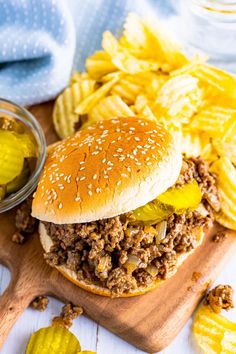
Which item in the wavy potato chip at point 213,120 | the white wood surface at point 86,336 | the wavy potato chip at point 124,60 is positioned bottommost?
the white wood surface at point 86,336

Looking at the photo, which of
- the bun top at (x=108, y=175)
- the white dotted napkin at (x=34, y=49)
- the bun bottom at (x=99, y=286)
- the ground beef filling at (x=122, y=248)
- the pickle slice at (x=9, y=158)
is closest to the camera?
the bun top at (x=108, y=175)

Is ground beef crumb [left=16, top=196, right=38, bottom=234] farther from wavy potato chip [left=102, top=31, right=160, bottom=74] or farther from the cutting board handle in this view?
wavy potato chip [left=102, top=31, right=160, bottom=74]

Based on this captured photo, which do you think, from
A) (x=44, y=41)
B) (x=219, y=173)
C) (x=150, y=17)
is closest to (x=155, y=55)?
(x=150, y=17)

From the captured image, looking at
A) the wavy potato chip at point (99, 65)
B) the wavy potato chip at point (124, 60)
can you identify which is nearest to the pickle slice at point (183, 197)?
the wavy potato chip at point (124, 60)

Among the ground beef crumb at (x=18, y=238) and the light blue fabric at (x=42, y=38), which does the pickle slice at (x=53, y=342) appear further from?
the light blue fabric at (x=42, y=38)

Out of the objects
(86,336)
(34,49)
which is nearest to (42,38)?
(34,49)

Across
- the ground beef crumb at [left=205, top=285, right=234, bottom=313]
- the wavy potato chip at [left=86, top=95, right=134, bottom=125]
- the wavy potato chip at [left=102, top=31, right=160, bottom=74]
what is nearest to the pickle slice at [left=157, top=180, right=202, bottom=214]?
the ground beef crumb at [left=205, top=285, right=234, bottom=313]
